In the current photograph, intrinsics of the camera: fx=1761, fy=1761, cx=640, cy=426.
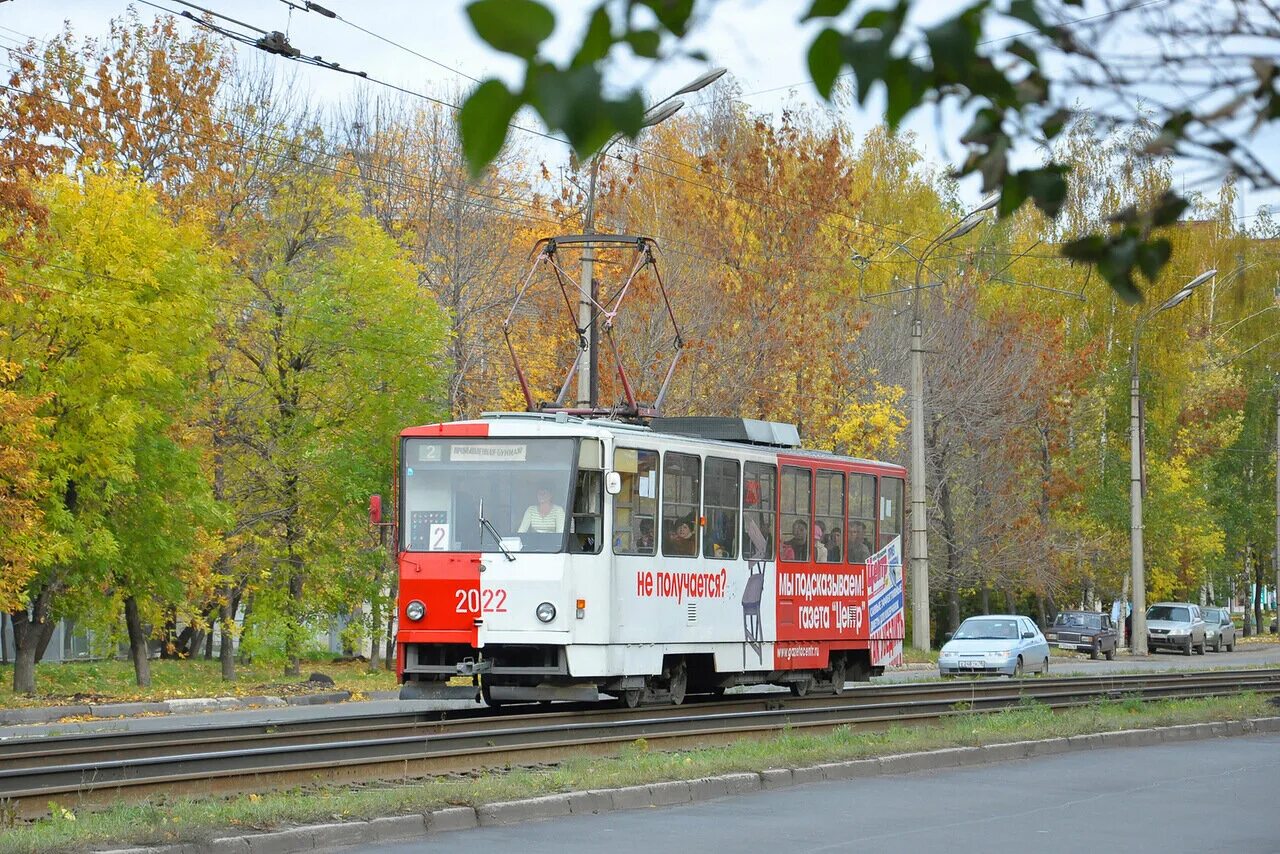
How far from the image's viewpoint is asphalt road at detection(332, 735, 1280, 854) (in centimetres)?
1037

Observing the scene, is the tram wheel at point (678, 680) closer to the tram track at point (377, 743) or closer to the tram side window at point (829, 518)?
the tram track at point (377, 743)

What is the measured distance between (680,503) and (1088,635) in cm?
3219

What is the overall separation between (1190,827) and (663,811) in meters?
3.48

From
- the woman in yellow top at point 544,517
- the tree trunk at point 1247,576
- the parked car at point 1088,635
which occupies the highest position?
the tree trunk at point 1247,576

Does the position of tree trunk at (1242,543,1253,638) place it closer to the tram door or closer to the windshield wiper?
the tram door

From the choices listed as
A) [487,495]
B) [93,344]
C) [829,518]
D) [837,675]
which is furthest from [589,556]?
[93,344]

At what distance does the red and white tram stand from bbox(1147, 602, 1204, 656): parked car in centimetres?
3662

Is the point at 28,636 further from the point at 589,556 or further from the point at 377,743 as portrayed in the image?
the point at 377,743

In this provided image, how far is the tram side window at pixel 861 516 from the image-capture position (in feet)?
78.3

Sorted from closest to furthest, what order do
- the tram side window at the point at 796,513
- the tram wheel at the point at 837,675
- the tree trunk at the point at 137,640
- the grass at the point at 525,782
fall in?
1. the grass at the point at 525,782
2. the tram side window at the point at 796,513
3. the tram wheel at the point at 837,675
4. the tree trunk at the point at 137,640

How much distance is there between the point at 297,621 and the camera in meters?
32.4

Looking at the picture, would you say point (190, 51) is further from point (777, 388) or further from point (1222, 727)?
point (1222, 727)

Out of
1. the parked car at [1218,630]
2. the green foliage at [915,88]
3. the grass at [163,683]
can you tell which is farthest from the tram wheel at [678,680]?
the parked car at [1218,630]

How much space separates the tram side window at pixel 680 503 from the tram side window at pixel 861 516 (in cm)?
385
